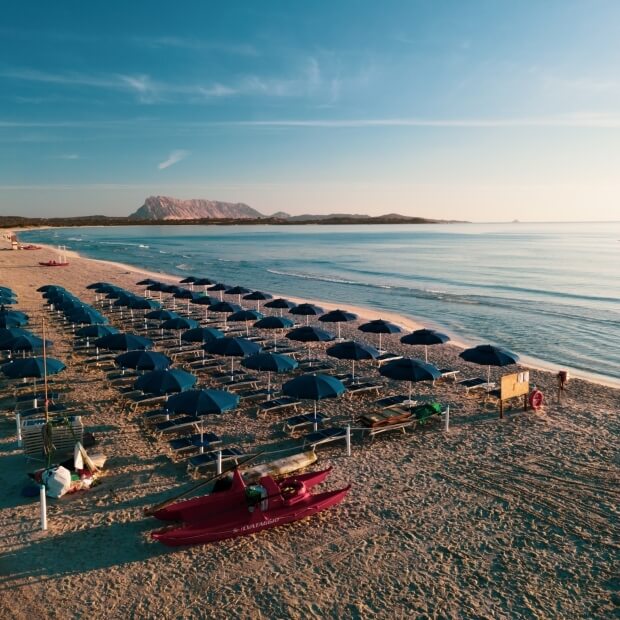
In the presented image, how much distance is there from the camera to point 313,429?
1252cm

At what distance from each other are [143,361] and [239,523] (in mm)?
6127

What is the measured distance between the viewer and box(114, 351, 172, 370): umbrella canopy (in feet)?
42.7

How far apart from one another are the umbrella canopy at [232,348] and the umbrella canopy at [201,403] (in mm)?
3598

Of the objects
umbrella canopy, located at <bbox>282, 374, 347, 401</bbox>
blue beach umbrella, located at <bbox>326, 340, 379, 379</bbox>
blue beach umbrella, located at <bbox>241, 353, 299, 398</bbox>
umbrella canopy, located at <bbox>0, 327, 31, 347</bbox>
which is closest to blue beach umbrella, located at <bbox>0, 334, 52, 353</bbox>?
umbrella canopy, located at <bbox>0, 327, 31, 347</bbox>

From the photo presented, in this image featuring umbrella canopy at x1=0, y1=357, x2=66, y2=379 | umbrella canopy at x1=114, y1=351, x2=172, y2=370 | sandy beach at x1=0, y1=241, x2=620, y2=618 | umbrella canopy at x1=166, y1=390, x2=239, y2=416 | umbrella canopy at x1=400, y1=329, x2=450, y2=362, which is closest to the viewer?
sandy beach at x1=0, y1=241, x2=620, y2=618

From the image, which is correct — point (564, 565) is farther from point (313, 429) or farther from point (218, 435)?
point (218, 435)

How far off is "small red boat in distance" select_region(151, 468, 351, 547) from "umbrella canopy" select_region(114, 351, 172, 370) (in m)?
5.00

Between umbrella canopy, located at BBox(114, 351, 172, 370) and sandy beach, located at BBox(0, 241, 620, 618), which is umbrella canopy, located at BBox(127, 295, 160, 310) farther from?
sandy beach, located at BBox(0, 241, 620, 618)

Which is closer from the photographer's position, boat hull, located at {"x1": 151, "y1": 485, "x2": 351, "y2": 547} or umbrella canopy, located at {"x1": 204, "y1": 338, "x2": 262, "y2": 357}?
boat hull, located at {"x1": 151, "y1": 485, "x2": 351, "y2": 547}

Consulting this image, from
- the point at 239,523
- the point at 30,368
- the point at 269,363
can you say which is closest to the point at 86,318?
the point at 30,368

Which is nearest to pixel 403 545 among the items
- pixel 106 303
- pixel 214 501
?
pixel 214 501

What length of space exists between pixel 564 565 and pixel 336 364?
11378 mm

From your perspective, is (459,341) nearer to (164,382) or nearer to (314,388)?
(314,388)

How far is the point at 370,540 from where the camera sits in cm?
814
